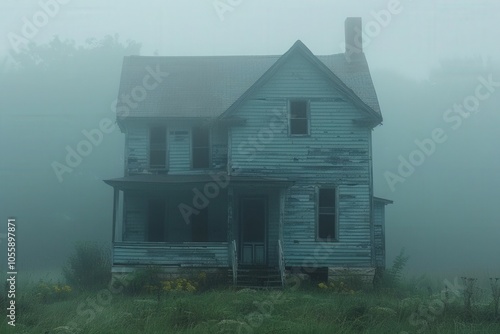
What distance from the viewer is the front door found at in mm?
25359

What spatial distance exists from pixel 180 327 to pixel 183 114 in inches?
522

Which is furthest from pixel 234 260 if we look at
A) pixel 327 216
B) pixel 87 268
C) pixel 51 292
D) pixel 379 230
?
pixel 379 230

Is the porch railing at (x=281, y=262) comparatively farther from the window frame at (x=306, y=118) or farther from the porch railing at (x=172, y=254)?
the window frame at (x=306, y=118)

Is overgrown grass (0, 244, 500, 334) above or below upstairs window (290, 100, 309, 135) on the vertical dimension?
below

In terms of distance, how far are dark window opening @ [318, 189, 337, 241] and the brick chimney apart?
6984 mm

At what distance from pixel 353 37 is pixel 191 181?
10185mm

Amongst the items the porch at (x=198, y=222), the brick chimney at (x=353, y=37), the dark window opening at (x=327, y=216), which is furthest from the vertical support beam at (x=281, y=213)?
the brick chimney at (x=353, y=37)

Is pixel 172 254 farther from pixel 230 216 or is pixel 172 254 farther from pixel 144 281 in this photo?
pixel 230 216

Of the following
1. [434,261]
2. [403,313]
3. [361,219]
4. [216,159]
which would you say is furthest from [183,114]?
[434,261]

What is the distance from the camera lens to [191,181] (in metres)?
23.9

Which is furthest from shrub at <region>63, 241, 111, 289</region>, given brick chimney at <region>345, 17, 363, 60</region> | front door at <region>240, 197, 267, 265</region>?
brick chimney at <region>345, 17, 363, 60</region>

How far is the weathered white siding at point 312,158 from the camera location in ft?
81.8

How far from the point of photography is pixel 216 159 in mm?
26219

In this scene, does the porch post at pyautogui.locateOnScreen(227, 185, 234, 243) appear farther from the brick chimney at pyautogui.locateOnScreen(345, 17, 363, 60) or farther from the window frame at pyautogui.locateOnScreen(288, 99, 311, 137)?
the brick chimney at pyautogui.locateOnScreen(345, 17, 363, 60)
